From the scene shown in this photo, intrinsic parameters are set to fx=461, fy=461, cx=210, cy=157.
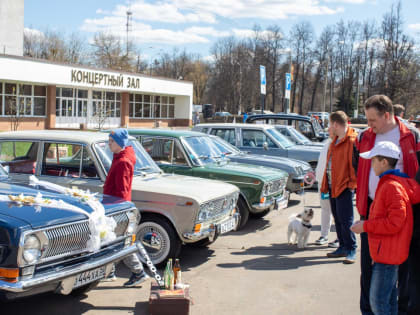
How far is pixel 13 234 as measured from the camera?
370cm

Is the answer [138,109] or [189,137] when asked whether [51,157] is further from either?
[138,109]

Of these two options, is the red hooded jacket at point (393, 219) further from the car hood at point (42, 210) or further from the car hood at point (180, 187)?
the car hood at point (180, 187)

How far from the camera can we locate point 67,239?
13.6 ft

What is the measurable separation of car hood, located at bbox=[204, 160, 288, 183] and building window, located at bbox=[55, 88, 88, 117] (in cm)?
3473

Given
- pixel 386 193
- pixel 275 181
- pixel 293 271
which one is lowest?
pixel 293 271

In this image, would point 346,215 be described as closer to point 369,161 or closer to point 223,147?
point 369,161

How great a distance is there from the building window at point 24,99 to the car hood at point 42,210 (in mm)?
30126

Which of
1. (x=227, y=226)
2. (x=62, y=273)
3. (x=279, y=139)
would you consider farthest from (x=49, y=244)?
(x=279, y=139)

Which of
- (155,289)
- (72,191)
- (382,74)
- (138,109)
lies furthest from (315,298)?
(382,74)

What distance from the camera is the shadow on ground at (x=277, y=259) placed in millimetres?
6551

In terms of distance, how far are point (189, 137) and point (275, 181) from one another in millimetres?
1874

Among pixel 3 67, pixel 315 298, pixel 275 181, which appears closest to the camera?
pixel 315 298

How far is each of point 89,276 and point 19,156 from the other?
3135 mm

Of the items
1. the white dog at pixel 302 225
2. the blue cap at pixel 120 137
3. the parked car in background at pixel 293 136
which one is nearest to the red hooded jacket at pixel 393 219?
the blue cap at pixel 120 137
